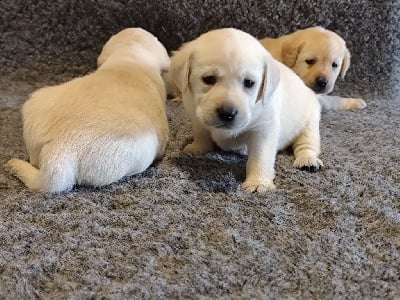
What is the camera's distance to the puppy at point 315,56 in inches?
104

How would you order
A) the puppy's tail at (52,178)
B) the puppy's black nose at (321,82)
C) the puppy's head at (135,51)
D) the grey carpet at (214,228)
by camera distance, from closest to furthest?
1. the grey carpet at (214,228)
2. the puppy's tail at (52,178)
3. the puppy's head at (135,51)
4. the puppy's black nose at (321,82)

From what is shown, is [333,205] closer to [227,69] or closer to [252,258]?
[252,258]

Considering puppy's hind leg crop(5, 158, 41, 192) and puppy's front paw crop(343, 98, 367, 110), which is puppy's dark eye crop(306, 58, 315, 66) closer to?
puppy's front paw crop(343, 98, 367, 110)

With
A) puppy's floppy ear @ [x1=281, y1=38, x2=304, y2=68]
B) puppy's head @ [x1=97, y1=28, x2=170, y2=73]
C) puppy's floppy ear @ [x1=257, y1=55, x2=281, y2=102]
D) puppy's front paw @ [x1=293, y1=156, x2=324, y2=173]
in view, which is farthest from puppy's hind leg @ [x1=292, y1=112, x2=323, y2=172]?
puppy's head @ [x1=97, y1=28, x2=170, y2=73]

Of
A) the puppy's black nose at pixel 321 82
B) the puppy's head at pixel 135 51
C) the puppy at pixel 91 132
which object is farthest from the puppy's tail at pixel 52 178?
the puppy's black nose at pixel 321 82

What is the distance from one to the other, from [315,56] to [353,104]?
0.34 m

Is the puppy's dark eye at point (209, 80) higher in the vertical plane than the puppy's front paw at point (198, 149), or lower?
higher

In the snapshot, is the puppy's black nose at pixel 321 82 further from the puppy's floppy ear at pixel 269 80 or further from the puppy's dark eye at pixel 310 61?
the puppy's floppy ear at pixel 269 80

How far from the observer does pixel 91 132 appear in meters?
1.79

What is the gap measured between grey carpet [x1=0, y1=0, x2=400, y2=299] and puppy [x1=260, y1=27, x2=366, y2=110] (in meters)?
0.17

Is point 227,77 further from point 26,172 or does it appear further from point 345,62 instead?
point 345,62

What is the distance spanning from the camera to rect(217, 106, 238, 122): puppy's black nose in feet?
5.69

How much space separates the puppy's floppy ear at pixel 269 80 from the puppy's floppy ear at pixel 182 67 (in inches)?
9.0

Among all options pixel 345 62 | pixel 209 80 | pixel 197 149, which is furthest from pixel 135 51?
pixel 345 62
